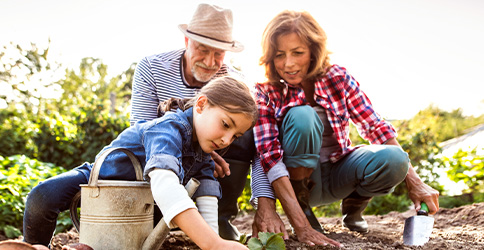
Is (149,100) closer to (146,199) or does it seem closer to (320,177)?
(146,199)

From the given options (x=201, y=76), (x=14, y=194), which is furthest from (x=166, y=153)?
(x=14, y=194)

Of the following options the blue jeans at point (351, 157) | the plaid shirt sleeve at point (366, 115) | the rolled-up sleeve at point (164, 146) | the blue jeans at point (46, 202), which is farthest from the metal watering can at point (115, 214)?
the plaid shirt sleeve at point (366, 115)

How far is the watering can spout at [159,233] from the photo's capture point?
1.60m

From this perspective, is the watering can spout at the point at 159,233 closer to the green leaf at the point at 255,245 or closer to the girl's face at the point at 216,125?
the girl's face at the point at 216,125

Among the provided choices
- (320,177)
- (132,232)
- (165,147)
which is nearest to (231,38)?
(320,177)

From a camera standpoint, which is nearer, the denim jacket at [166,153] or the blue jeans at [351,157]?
the denim jacket at [166,153]

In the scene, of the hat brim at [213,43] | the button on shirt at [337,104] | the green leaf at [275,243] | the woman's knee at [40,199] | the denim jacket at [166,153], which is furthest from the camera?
the button on shirt at [337,104]

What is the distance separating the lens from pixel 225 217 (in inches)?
104

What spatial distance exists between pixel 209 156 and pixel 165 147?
1.55 ft

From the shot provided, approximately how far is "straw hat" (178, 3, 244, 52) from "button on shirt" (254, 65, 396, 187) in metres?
0.36

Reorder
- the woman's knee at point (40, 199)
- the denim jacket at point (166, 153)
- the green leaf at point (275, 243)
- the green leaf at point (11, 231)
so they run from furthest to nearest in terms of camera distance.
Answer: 1. the green leaf at point (11, 231)
2. the woman's knee at point (40, 199)
3. the green leaf at point (275, 243)
4. the denim jacket at point (166, 153)

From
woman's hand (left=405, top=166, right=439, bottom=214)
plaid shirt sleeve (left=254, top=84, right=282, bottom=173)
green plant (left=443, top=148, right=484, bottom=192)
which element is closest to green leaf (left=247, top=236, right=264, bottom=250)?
plaid shirt sleeve (left=254, top=84, right=282, bottom=173)

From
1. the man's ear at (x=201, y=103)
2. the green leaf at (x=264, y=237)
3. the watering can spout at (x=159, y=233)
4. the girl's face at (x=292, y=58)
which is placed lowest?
the green leaf at (x=264, y=237)

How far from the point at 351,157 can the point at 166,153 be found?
1.41 m
